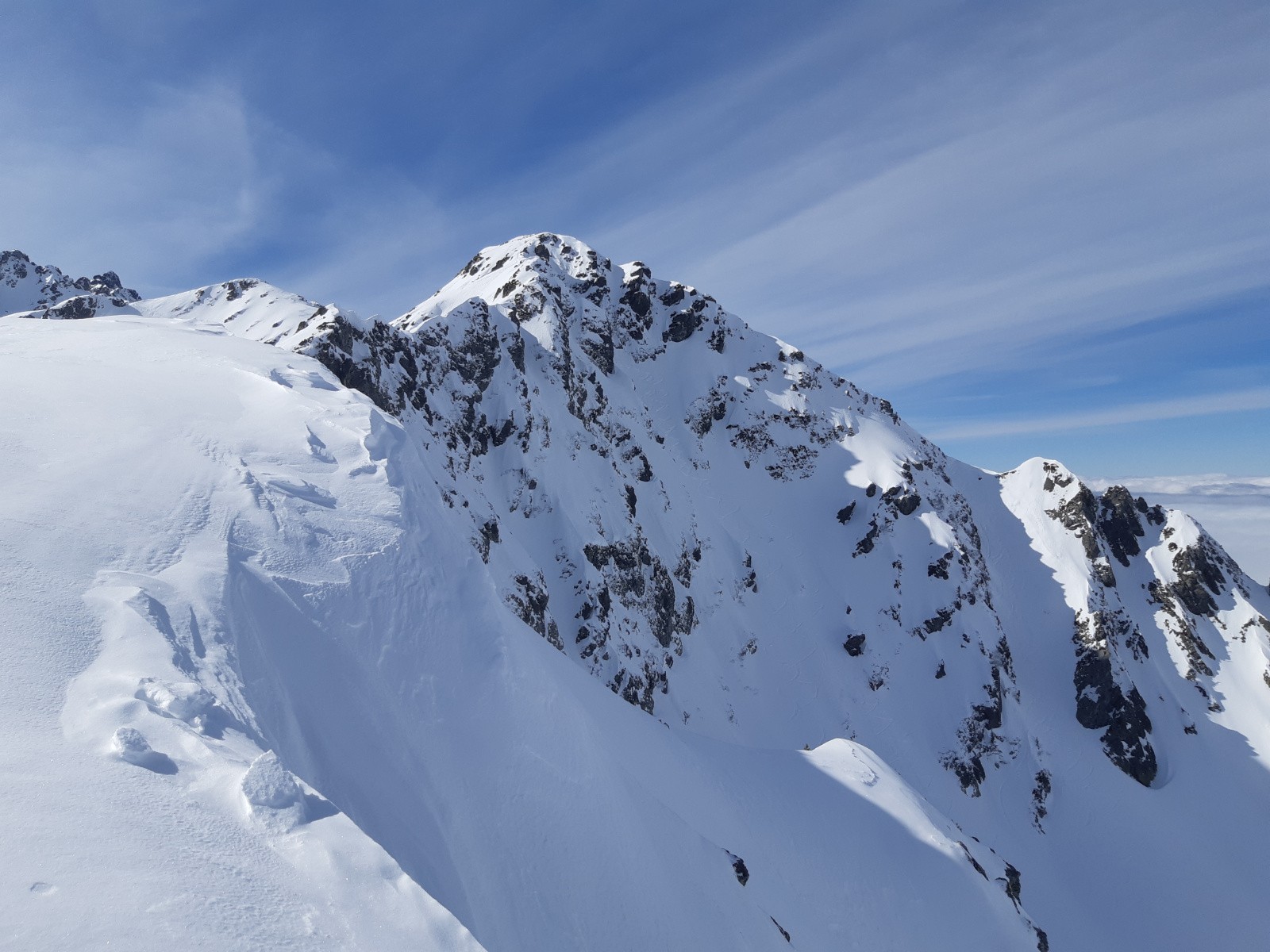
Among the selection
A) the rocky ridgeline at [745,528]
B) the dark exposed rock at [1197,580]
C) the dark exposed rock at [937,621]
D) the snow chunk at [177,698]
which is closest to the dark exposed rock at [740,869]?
the snow chunk at [177,698]

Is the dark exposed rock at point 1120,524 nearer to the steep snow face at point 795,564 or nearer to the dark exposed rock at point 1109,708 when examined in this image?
the steep snow face at point 795,564

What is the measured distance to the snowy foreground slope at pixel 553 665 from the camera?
6.91 m

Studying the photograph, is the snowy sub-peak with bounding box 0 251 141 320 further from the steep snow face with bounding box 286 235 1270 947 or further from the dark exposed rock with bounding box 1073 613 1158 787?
the dark exposed rock with bounding box 1073 613 1158 787

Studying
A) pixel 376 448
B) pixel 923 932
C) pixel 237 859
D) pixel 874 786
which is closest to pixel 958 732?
pixel 874 786

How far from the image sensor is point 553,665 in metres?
17.6

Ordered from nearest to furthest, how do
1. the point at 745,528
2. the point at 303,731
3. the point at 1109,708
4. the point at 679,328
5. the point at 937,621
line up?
the point at 303,731, the point at 1109,708, the point at 937,621, the point at 745,528, the point at 679,328

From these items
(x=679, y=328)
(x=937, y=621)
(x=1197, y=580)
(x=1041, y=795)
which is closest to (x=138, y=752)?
(x=937, y=621)

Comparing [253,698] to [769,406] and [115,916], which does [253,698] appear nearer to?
[115,916]

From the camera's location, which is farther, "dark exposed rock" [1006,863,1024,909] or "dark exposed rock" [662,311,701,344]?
"dark exposed rock" [662,311,701,344]

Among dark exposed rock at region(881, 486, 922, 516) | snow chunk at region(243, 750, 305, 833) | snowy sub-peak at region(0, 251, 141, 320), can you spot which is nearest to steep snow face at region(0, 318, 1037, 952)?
snow chunk at region(243, 750, 305, 833)

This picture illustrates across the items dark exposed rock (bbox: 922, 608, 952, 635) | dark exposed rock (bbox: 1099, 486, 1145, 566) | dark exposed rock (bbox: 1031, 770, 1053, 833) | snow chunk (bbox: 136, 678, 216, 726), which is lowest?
dark exposed rock (bbox: 1031, 770, 1053, 833)

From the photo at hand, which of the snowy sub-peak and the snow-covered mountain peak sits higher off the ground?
the snowy sub-peak

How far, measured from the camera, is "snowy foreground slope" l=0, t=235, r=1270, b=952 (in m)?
6.91

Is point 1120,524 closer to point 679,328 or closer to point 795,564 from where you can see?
point 795,564
